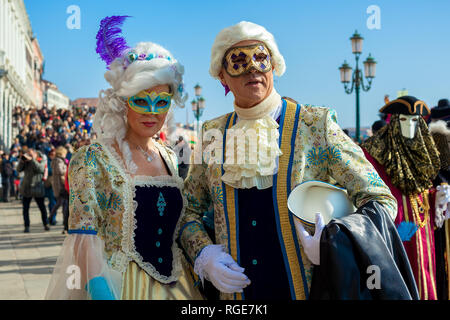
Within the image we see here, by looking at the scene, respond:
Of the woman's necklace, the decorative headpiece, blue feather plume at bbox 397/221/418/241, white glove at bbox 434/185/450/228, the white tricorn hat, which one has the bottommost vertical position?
blue feather plume at bbox 397/221/418/241

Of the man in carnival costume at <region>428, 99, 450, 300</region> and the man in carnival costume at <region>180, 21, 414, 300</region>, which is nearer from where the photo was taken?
the man in carnival costume at <region>180, 21, 414, 300</region>

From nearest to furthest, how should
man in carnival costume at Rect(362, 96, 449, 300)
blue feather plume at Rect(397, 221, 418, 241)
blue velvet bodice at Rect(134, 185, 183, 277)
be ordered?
1. blue velvet bodice at Rect(134, 185, 183, 277)
2. blue feather plume at Rect(397, 221, 418, 241)
3. man in carnival costume at Rect(362, 96, 449, 300)

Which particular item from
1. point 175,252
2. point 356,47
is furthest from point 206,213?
point 356,47

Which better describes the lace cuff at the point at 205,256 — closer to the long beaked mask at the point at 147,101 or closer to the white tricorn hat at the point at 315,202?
the white tricorn hat at the point at 315,202

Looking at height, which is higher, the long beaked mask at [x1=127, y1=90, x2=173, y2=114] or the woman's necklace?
the long beaked mask at [x1=127, y1=90, x2=173, y2=114]

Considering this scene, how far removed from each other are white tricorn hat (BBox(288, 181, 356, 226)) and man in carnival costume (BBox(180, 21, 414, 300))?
0.07 m

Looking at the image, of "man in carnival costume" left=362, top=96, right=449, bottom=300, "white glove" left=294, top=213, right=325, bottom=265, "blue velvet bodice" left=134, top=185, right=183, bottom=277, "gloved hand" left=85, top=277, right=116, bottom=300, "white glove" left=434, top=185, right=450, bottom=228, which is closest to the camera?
"white glove" left=294, top=213, right=325, bottom=265

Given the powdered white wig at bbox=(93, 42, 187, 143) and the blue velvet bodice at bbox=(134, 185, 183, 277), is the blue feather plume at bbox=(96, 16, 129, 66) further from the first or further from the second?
the blue velvet bodice at bbox=(134, 185, 183, 277)

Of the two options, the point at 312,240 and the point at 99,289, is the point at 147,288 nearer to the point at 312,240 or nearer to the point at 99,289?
the point at 99,289

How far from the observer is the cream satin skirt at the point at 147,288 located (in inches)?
104

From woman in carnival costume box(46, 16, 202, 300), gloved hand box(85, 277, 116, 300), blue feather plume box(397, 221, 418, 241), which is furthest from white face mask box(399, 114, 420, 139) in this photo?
gloved hand box(85, 277, 116, 300)

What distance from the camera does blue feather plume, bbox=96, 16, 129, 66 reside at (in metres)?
2.96

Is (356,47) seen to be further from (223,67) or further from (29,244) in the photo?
(223,67)

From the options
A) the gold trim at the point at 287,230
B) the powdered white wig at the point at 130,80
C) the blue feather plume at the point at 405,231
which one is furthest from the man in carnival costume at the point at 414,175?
the powdered white wig at the point at 130,80
